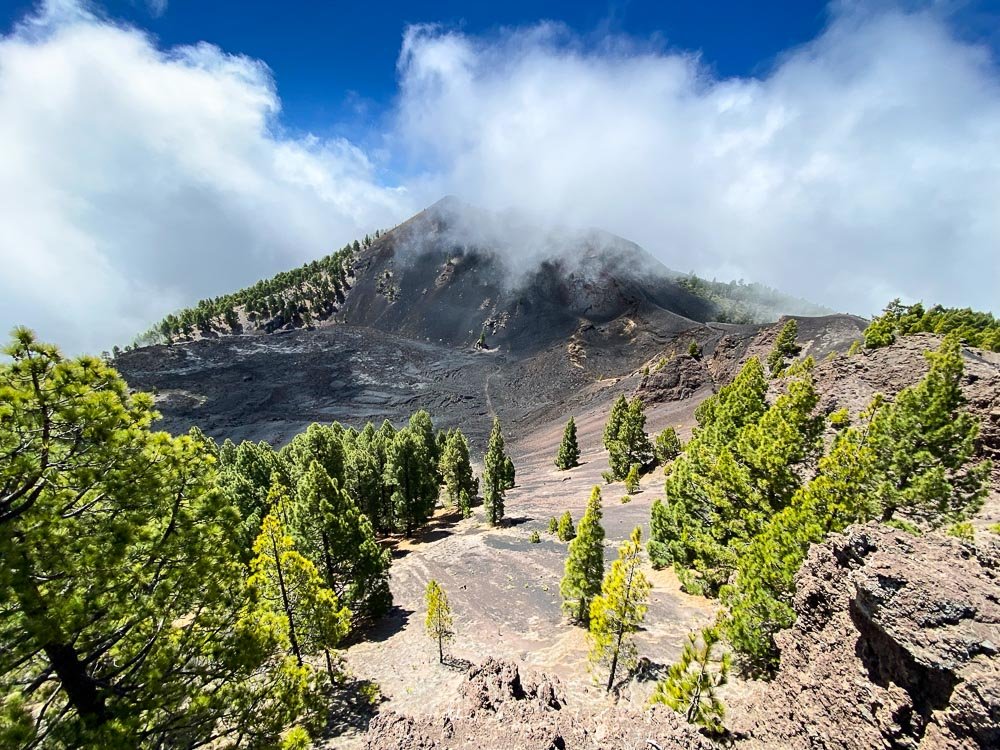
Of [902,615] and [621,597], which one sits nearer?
[902,615]

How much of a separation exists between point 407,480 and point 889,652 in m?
36.3

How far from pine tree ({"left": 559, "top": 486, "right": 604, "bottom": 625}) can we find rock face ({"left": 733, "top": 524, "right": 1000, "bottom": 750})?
32.3 ft

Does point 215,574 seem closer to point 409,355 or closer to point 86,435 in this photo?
point 86,435

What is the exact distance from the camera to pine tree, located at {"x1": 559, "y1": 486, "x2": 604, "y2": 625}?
1970 cm

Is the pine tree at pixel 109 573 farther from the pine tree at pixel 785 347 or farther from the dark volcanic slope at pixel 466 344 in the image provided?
the dark volcanic slope at pixel 466 344

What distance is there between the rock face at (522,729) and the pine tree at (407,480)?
3005 centimetres

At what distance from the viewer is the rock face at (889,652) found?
20.9 ft

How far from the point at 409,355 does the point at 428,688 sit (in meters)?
109

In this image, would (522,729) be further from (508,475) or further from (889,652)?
(508,475)

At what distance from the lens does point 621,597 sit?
1395cm

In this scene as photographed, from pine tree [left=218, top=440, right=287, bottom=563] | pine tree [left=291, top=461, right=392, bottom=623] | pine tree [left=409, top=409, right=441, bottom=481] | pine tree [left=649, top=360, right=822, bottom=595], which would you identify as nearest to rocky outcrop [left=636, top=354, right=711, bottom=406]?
pine tree [left=409, top=409, right=441, bottom=481]

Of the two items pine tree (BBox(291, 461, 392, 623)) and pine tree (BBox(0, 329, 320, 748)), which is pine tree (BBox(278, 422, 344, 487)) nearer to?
pine tree (BBox(291, 461, 392, 623))

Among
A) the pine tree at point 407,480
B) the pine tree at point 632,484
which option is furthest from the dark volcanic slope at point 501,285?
the pine tree at point 407,480

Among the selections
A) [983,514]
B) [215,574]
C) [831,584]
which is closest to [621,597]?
[831,584]
